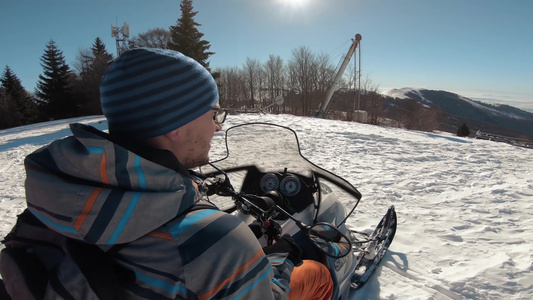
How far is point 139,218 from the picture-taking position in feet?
2.83

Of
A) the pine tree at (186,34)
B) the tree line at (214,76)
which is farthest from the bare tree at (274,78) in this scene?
the pine tree at (186,34)

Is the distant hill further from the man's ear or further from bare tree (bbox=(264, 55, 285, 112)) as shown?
the man's ear

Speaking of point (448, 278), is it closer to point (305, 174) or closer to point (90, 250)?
point (305, 174)

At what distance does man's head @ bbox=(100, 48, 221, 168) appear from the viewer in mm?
1081

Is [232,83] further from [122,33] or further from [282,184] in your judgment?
[282,184]

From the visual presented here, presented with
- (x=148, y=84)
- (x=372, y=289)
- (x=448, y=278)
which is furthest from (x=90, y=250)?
(x=448, y=278)

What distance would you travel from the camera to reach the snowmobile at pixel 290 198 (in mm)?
1981

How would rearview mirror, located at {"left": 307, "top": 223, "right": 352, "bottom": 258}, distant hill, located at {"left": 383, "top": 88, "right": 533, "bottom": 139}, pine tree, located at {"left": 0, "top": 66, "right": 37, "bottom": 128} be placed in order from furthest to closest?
distant hill, located at {"left": 383, "top": 88, "right": 533, "bottom": 139}, pine tree, located at {"left": 0, "top": 66, "right": 37, "bottom": 128}, rearview mirror, located at {"left": 307, "top": 223, "right": 352, "bottom": 258}

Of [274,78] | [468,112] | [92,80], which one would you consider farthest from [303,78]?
[468,112]

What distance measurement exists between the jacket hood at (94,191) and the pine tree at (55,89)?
3781 cm

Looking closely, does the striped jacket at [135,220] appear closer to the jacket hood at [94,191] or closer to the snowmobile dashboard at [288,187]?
the jacket hood at [94,191]

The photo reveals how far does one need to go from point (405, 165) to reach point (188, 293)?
7584mm

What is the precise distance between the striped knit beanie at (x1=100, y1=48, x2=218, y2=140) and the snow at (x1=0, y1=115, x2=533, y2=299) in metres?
2.33

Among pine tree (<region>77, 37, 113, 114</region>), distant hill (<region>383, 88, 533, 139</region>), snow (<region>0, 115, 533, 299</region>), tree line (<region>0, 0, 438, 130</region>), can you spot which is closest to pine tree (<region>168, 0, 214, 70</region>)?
tree line (<region>0, 0, 438, 130</region>)
